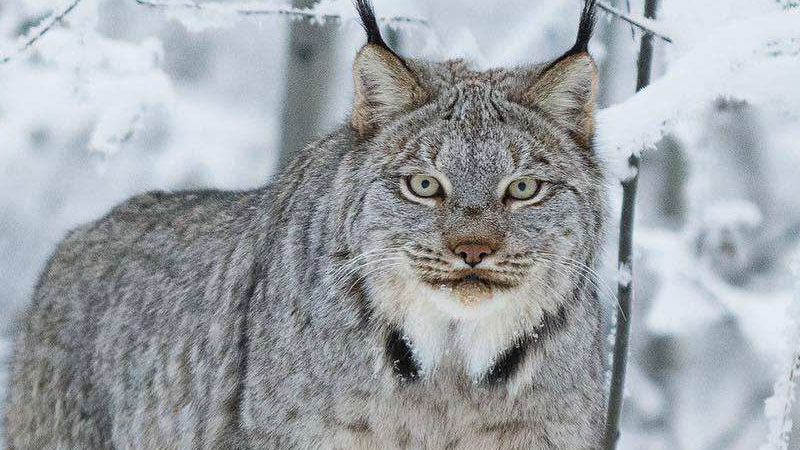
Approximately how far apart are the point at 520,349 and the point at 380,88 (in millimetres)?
881

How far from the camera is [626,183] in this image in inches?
151

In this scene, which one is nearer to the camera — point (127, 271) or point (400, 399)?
point (400, 399)

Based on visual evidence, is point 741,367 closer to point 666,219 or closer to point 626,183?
point 666,219

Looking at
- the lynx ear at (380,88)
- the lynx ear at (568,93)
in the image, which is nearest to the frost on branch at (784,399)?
the lynx ear at (568,93)

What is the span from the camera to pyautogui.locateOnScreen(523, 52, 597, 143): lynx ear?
12.0 ft

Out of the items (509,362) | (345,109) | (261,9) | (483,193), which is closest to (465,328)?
(509,362)

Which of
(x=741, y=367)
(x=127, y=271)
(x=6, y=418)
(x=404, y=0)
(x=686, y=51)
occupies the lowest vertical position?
(x=741, y=367)

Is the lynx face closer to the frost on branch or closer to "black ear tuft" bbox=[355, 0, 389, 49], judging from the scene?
"black ear tuft" bbox=[355, 0, 389, 49]

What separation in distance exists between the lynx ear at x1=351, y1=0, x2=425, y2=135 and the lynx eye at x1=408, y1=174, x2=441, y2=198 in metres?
0.30

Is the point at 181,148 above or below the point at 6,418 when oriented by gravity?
above

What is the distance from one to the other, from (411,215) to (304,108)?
118 inches

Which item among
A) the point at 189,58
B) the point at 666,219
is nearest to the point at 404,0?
the point at 666,219

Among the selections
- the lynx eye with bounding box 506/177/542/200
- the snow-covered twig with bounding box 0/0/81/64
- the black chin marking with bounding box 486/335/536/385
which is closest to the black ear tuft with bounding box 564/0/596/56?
the lynx eye with bounding box 506/177/542/200

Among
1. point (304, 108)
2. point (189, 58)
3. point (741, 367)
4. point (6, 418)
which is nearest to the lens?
point (6, 418)
